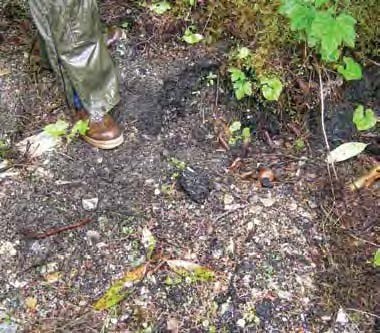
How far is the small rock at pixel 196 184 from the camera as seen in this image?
8.24ft

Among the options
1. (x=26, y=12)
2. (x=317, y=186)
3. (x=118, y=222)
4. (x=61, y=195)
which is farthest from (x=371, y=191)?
(x=26, y=12)

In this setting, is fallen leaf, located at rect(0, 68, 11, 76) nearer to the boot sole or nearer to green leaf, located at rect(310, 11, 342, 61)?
the boot sole

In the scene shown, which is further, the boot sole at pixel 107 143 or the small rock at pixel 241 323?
the boot sole at pixel 107 143

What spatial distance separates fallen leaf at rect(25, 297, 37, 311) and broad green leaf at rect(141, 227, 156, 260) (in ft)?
1.46

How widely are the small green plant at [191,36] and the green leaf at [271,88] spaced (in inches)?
16.1

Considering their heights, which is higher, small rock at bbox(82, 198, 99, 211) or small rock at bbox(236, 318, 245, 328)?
small rock at bbox(82, 198, 99, 211)

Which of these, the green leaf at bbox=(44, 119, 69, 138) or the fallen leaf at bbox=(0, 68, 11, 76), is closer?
the green leaf at bbox=(44, 119, 69, 138)

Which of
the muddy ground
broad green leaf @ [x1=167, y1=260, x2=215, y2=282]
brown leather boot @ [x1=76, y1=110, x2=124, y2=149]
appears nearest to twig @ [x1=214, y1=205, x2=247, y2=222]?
the muddy ground

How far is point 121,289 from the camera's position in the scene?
2.28 meters

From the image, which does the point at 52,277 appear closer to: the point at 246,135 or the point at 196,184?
the point at 196,184

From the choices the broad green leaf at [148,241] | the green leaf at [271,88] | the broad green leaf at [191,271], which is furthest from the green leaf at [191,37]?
the broad green leaf at [191,271]

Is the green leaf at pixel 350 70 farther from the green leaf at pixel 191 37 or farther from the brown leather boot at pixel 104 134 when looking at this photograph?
the brown leather boot at pixel 104 134

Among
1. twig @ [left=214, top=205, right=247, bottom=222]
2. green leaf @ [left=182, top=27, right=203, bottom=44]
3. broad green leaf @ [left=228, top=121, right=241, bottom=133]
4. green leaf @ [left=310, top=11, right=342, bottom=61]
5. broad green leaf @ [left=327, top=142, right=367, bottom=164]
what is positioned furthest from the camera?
green leaf @ [left=182, top=27, right=203, bottom=44]

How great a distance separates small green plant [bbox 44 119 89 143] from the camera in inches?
106
